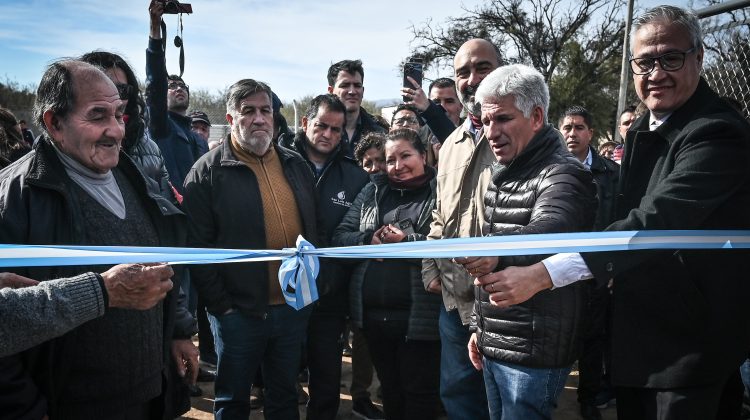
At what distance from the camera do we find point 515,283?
6.27ft

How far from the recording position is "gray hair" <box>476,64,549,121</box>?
2.22m

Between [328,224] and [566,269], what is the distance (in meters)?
1.97

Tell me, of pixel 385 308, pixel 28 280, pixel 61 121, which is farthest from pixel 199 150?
pixel 28 280

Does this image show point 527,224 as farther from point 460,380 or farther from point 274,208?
point 274,208

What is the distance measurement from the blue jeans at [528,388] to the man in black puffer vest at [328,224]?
4.66 ft

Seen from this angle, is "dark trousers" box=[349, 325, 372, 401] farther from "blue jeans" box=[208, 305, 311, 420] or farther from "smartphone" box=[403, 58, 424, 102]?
"smartphone" box=[403, 58, 424, 102]

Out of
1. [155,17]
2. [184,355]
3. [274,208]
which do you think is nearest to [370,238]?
[274,208]

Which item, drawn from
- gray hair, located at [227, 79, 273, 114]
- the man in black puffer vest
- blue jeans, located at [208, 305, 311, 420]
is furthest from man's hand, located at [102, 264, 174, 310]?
gray hair, located at [227, 79, 273, 114]

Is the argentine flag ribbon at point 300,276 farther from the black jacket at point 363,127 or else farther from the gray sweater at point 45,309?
the black jacket at point 363,127

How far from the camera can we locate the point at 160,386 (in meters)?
2.29

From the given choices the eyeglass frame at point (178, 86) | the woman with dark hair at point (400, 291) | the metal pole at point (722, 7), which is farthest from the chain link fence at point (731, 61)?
the eyeglass frame at point (178, 86)

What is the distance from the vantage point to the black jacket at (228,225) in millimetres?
3008

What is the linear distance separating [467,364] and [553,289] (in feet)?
2.95

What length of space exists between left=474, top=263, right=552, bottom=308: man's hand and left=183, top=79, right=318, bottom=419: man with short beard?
155 centimetres
